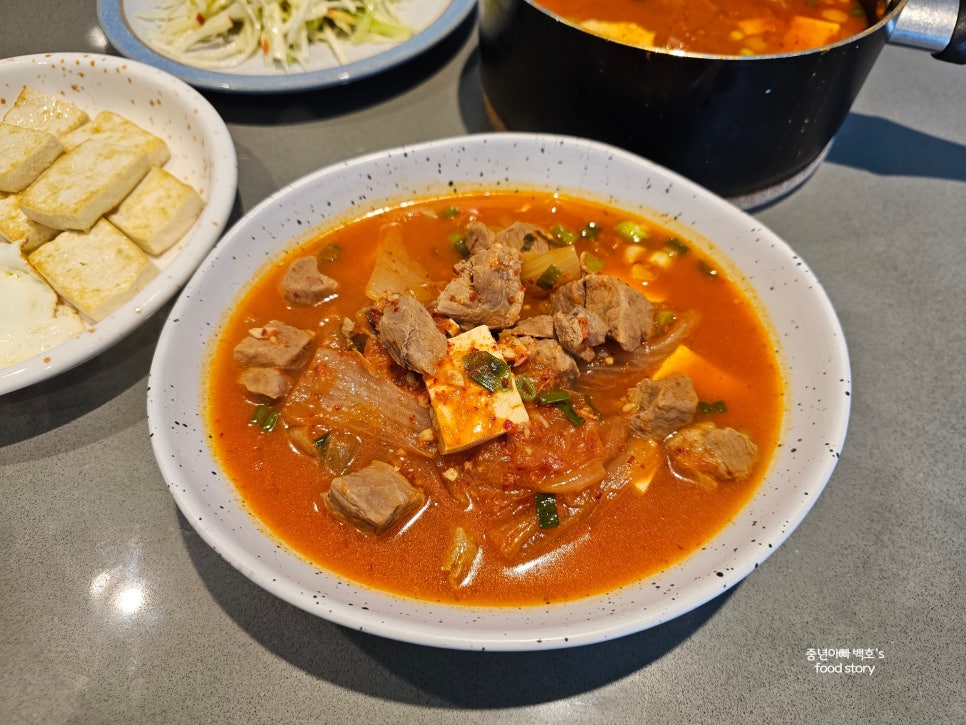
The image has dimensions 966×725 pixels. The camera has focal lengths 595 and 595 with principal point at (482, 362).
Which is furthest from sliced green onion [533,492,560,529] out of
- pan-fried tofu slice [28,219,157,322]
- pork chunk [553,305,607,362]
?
pan-fried tofu slice [28,219,157,322]

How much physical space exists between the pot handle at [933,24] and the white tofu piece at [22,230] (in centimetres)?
426

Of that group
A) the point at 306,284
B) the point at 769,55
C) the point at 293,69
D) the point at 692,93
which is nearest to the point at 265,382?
the point at 306,284

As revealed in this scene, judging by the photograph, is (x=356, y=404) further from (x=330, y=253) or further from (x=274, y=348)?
(x=330, y=253)

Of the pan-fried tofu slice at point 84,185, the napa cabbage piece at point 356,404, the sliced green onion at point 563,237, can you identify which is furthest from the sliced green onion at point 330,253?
the pan-fried tofu slice at point 84,185

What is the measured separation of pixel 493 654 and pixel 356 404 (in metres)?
1.03

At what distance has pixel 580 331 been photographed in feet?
7.44

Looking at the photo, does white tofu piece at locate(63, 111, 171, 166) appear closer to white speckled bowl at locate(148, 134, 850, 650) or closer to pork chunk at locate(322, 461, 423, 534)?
white speckled bowl at locate(148, 134, 850, 650)

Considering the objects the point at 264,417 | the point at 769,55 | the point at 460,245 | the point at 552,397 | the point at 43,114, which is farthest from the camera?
the point at 43,114

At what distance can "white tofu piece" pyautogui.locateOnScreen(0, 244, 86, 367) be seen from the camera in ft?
8.61

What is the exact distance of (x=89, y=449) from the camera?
99.3 inches

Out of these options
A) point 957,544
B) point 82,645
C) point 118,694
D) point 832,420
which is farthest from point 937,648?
point 82,645

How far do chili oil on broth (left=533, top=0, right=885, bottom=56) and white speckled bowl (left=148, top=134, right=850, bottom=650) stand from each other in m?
0.97

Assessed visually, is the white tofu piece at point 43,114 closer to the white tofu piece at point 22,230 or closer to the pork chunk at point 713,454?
the white tofu piece at point 22,230

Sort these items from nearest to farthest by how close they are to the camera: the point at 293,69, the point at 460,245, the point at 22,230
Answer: the point at 460,245 → the point at 22,230 → the point at 293,69
